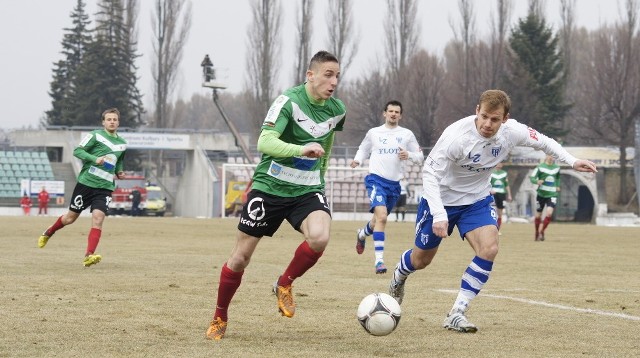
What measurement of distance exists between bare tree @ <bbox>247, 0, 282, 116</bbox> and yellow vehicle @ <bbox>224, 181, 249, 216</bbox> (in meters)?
19.9

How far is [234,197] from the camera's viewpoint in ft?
153

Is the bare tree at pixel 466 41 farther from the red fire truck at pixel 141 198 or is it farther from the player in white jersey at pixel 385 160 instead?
the player in white jersey at pixel 385 160

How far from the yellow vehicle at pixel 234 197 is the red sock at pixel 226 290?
3866 centimetres

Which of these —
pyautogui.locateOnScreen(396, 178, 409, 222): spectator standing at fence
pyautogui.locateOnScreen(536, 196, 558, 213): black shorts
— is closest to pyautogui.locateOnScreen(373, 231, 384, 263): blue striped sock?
pyautogui.locateOnScreen(536, 196, 558, 213): black shorts

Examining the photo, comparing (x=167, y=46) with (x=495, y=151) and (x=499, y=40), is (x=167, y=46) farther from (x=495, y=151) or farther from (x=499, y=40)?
(x=495, y=151)

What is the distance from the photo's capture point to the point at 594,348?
22.4ft

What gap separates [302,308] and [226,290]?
1800 millimetres

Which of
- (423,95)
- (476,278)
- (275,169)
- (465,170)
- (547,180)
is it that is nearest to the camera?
(275,169)

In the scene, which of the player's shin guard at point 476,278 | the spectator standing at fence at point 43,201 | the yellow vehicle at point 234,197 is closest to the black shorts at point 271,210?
the player's shin guard at point 476,278

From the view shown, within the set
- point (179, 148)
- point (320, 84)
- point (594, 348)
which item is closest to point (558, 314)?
point (594, 348)

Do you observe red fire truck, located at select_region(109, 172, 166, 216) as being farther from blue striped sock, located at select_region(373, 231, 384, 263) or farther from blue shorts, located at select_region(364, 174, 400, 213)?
blue striped sock, located at select_region(373, 231, 384, 263)

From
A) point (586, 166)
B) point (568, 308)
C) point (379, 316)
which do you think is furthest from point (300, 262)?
point (568, 308)

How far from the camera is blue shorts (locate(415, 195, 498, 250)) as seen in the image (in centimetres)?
816

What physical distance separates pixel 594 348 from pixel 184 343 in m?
2.70
